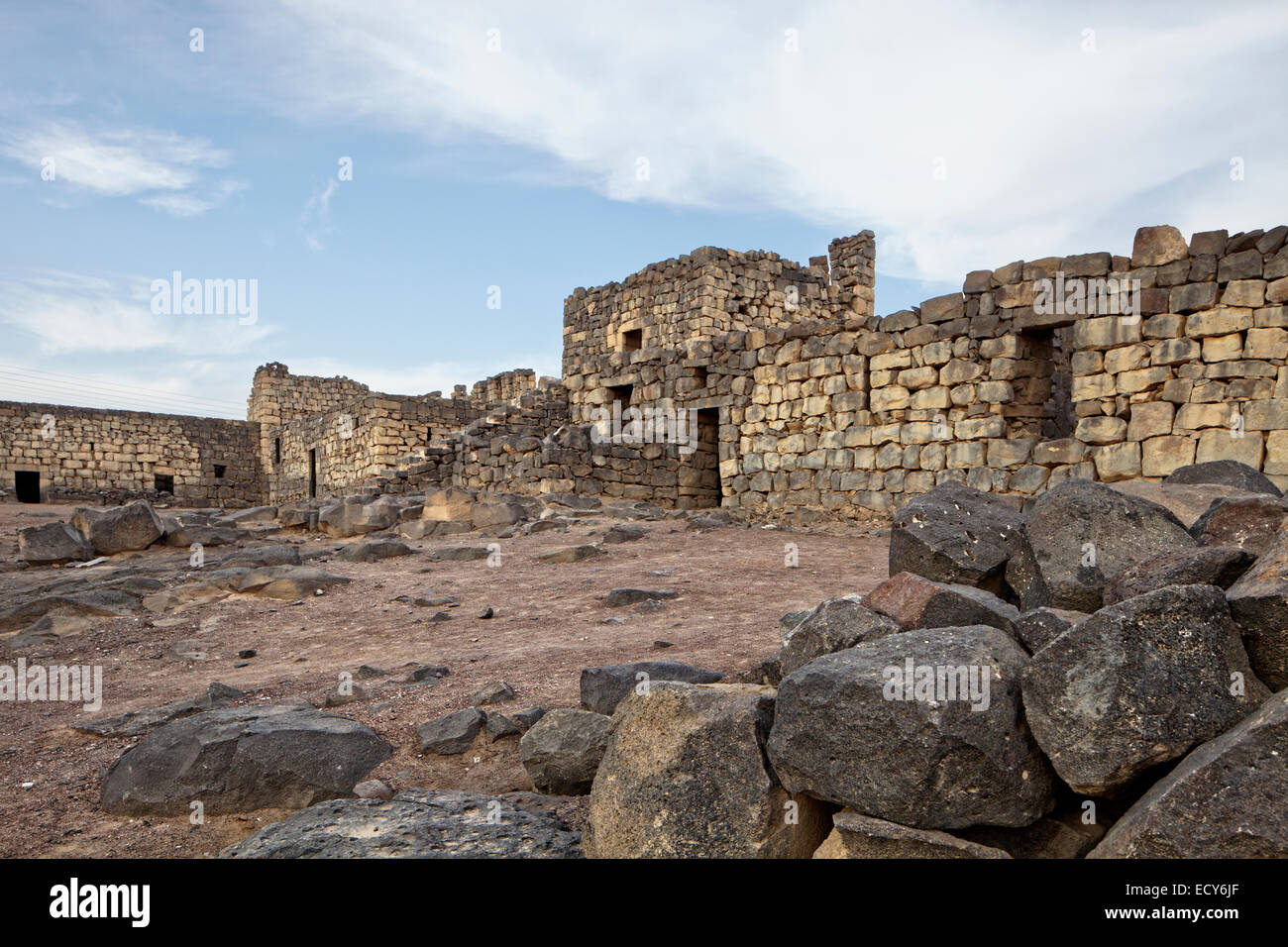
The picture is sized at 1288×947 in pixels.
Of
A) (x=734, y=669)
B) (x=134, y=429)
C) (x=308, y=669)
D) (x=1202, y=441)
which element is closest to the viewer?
(x=734, y=669)

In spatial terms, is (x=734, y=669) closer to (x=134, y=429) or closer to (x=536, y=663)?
(x=536, y=663)

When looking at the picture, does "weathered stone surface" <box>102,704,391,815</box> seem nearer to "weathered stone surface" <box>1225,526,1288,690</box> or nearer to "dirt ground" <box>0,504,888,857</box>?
"dirt ground" <box>0,504,888,857</box>

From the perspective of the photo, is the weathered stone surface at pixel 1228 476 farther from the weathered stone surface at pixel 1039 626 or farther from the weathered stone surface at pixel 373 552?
the weathered stone surface at pixel 373 552

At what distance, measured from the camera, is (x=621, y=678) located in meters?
3.80

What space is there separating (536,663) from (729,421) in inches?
334

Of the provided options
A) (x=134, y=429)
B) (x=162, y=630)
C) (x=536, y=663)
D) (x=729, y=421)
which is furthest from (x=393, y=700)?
(x=134, y=429)

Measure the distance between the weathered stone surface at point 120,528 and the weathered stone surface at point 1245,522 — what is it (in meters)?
10.4

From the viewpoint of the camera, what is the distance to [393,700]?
4332mm

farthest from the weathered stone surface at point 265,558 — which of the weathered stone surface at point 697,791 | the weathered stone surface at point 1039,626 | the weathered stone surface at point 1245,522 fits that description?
the weathered stone surface at point 1245,522

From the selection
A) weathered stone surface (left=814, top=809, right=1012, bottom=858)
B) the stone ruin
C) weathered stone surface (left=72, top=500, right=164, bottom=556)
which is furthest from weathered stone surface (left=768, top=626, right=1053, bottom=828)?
weathered stone surface (left=72, top=500, right=164, bottom=556)

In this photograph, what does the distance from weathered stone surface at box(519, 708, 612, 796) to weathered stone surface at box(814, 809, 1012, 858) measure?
104 cm

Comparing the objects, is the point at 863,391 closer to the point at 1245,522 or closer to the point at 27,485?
the point at 1245,522

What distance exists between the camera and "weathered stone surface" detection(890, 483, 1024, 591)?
3871 millimetres

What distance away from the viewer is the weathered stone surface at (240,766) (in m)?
3.29
